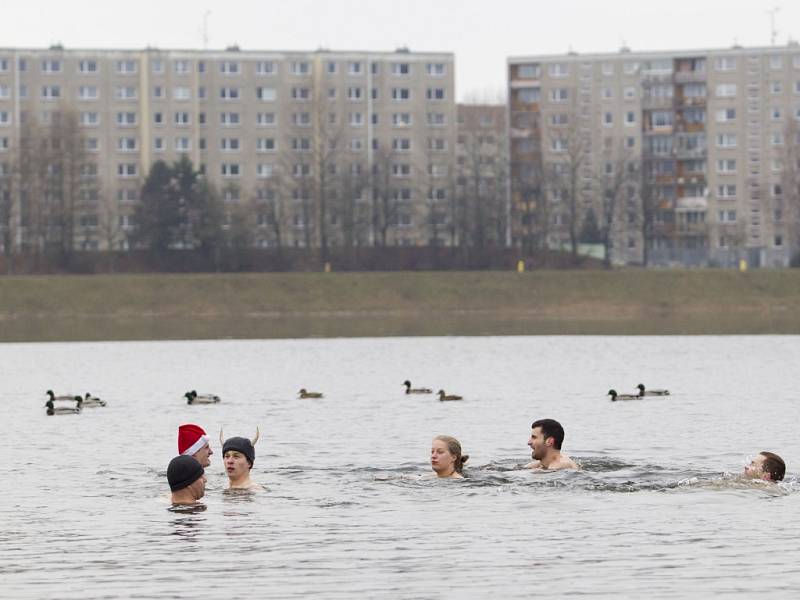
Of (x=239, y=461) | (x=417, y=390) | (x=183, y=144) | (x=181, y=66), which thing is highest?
(x=181, y=66)

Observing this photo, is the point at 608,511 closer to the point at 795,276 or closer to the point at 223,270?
the point at 795,276

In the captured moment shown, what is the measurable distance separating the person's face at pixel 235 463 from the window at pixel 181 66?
567 ft

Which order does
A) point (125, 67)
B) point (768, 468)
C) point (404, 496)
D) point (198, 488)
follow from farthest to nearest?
point (125, 67), point (404, 496), point (768, 468), point (198, 488)

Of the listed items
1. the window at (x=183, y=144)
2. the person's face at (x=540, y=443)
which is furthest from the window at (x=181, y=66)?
the person's face at (x=540, y=443)

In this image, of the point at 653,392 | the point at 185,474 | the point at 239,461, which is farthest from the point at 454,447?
the point at 653,392

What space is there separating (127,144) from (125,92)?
20.1 feet

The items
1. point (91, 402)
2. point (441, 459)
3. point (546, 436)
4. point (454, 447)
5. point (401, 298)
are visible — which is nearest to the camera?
point (454, 447)

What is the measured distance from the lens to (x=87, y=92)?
196375 millimetres

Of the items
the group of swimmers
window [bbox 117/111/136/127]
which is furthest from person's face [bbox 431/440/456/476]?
window [bbox 117/111/136/127]

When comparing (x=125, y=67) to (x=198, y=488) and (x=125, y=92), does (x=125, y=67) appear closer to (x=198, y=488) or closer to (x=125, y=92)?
(x=125, y=92)

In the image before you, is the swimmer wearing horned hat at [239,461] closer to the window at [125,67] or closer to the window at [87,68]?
the window at [125,67]

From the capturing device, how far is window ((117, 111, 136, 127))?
19675 cm

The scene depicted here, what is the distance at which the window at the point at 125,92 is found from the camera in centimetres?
19638

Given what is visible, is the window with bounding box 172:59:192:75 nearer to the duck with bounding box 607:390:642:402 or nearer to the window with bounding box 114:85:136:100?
the window with bounding box 114:85:136:100
